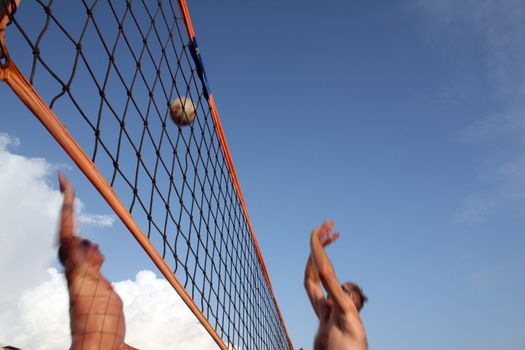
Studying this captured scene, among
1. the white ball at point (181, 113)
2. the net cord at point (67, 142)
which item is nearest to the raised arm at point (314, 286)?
the net cord at point (67, 142)

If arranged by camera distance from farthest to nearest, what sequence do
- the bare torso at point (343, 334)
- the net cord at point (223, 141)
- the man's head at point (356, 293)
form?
1. the net cord at point (223, 141)
2. the man's head at point (356, 293)
3. the bare torso at point (343, 334)

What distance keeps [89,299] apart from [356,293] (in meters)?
1.84

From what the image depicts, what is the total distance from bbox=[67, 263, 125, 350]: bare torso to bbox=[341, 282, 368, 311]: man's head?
1618 millimetres

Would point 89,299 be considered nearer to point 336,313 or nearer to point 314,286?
point 336,313

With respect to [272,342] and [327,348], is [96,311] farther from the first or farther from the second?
[272,342]

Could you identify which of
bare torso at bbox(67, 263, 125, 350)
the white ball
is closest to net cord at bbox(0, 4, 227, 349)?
bare torso at bbox(67, 263, 125, 350)

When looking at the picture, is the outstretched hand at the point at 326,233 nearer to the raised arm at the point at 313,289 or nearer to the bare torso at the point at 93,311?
the raised arm at the point at 313,289

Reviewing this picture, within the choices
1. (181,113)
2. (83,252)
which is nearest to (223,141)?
(181,113)

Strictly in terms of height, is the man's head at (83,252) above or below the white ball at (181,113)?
below

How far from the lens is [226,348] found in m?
4.05

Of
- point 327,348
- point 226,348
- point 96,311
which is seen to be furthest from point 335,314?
point 226,348

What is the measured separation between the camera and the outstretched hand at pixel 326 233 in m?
3.21

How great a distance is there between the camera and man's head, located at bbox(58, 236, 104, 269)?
2.06m

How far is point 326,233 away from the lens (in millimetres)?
3312
